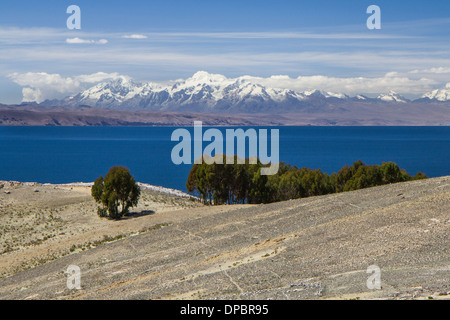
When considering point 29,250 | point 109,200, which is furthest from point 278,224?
point 109,200

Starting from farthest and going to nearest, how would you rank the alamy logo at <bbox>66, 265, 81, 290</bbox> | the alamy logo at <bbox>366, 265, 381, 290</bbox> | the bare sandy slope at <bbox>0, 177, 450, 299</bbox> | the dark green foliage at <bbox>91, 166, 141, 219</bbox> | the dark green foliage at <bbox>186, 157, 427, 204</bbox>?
the dark green foliage at <bbox>186, 157, 427, 204</bbox>, the dark green foliage at <bbox>91, 166, 141, 219</bbox>, the alamy logo at <bbox>66, 265, 81, 290</bbox>, the bare sandy slope at <bbox>0, 177, 450, 299</bbox>, the alamy logo at <bbox>366, 265, 381, 290</bbox>

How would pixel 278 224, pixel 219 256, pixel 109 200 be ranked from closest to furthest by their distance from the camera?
1. pixel 219 256
2. pixel 278 224
3. pixel 109 200

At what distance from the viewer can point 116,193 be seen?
4194cm

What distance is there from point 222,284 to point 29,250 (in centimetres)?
1838

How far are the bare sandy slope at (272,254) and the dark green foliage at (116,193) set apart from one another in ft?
22.0

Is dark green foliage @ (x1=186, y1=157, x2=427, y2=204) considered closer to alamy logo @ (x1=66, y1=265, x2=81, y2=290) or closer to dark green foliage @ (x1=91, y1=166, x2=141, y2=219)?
dark green foliage @ (x1=91, y1=166, x2=141, y2=219)

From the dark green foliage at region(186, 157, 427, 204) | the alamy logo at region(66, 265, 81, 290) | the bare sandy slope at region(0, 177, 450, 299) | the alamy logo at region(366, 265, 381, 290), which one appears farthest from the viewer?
the dark green foliage at region(186, 157, 427, 204)

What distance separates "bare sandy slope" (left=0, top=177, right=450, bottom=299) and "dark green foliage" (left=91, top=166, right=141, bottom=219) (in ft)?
22.0

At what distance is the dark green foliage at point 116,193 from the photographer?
136 feet

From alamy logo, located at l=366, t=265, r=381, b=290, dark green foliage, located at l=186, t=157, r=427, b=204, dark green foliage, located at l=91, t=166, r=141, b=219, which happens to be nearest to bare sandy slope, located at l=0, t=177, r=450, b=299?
alamy logo, located at l=366, t=265, r=381, b=290

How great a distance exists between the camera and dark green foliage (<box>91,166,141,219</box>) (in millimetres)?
41344
